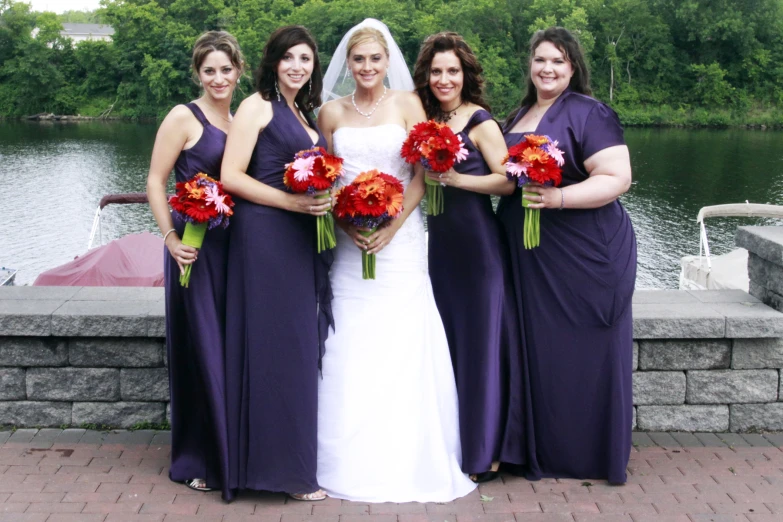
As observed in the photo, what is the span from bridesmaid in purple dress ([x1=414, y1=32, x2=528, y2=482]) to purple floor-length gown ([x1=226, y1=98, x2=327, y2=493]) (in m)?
0.76

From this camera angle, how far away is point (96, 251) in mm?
12758

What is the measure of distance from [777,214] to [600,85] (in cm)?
5082

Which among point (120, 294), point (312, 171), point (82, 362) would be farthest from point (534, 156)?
point (82, 362)

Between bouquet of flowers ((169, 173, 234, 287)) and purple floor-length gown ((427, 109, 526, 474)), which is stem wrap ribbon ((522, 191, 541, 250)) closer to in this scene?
purple floor-length gown ((427, 109, 526, 474))

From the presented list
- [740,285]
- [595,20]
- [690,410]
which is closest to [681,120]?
[595,20]

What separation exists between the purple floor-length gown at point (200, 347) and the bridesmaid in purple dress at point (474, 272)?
1129mm

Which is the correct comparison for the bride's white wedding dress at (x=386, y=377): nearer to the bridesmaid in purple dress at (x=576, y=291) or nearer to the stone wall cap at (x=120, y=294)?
the bridesmaid in purple dress at (x=576, y=291)

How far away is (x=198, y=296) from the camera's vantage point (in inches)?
165

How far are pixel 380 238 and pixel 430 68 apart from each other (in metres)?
0.92

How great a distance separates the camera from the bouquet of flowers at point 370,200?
4.00m

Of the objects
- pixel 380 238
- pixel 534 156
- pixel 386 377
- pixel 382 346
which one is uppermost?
pixel 534 156

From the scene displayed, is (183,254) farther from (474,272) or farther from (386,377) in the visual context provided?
(474,272)

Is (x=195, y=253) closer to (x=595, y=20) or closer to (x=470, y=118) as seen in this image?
(x=470, y=118)

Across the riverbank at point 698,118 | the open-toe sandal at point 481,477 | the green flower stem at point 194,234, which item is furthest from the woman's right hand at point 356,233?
the riverbank at point 698,118
